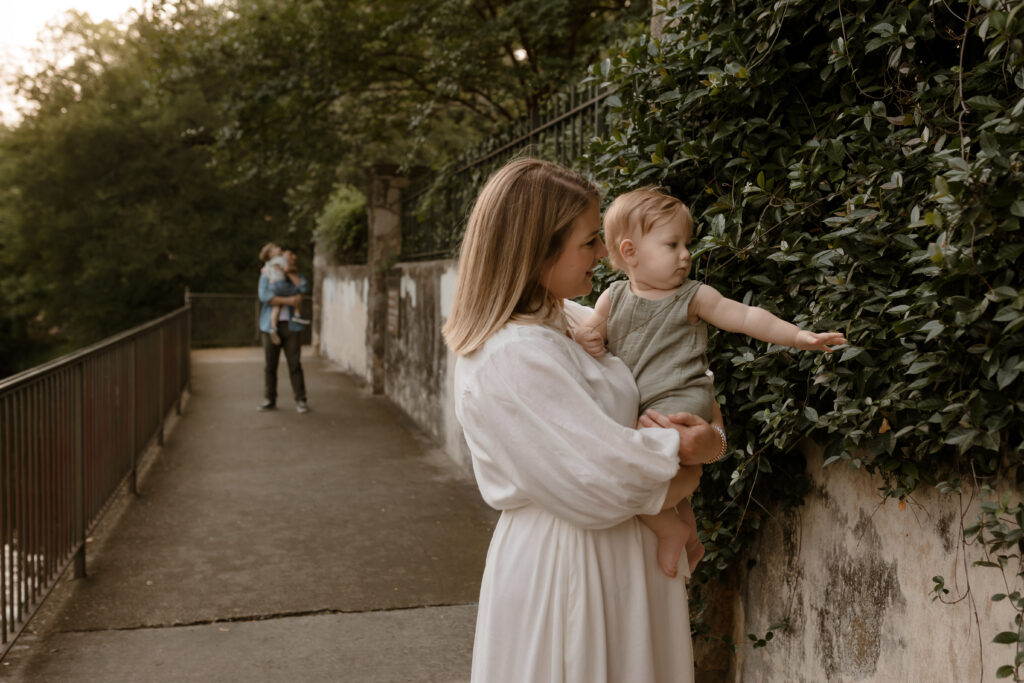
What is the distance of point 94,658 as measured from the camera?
407 centimetres

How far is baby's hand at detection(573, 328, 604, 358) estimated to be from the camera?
2.30 meters

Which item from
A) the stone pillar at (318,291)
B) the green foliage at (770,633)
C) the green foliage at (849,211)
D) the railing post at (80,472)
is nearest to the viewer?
the green foliage at (849,211)

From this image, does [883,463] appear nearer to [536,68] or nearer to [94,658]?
[94,658]

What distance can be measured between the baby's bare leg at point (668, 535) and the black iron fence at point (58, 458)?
113 inches

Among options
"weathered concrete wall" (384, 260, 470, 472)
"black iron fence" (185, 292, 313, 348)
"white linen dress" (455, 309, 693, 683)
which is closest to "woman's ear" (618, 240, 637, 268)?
"white linen dress" (455, 309, 693, 683)

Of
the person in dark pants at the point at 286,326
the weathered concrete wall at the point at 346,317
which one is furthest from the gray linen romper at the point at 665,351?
the weathered concrete wall at the point at 346,317

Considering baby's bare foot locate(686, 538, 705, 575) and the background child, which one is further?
the background child

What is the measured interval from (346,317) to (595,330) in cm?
1440

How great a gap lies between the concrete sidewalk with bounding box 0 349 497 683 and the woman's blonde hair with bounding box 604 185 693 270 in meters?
2.37

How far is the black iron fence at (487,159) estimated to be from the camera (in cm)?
525

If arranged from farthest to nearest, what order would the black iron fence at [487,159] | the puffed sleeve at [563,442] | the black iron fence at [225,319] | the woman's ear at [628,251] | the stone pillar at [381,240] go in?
1. the black iron fence at [225,319]
2. the stone pillar at [381,240]
3. the black iron fence at [487,159]
4. the woman's ear at [628,251]
5. the puffed sleeve at [563,442]

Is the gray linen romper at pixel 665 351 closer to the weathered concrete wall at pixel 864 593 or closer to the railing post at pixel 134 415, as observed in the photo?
the weathered concrete wall at pixel 864 593

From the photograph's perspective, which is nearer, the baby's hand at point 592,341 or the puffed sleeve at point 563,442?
the puffed sleeve at point 563,442

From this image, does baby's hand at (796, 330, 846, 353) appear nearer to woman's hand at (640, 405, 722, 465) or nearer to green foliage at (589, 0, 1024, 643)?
green foliage at (589, 0, 1024, 643)
